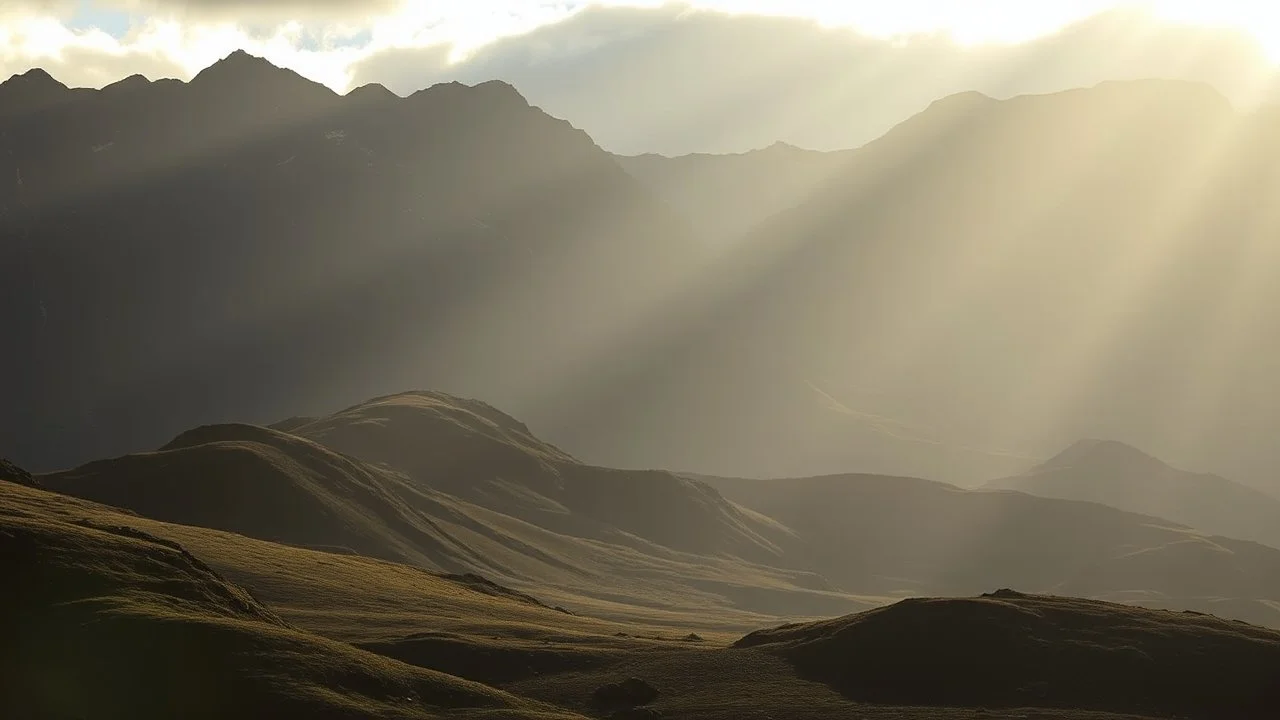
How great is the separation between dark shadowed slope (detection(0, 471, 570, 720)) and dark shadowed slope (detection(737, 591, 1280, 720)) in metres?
36.3

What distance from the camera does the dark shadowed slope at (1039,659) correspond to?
9662cm

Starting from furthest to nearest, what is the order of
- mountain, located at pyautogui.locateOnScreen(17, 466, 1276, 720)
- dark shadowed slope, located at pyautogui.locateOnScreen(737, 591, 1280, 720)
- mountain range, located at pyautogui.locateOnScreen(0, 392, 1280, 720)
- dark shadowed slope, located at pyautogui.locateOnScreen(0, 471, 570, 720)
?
1. dark shadowed slope, located at pyautogui.locateOnScreen(737, 591, 1280, 720)
2. mountain range, located at pyautogui.locateOnScreen(0, 392, 1280, 720)
3. mountain, located at pyautogui.locateOnScreen(17, 466, 1276, 720)
4. dark shadowed slope, located at pyautogui.locateOnScreen(0, 471, 570, 720)

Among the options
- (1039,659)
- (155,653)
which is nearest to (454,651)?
(155,653)

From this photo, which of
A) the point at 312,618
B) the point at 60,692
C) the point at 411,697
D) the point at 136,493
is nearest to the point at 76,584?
the point at 60,692

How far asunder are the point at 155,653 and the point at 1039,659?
69.9 meters

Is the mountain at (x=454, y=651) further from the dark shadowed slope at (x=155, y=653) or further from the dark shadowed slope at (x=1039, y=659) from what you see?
the dark shadowed slope at (x=1039, y=659)

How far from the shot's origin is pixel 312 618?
107875 millimetres

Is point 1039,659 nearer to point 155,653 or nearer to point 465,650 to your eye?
point 465,650

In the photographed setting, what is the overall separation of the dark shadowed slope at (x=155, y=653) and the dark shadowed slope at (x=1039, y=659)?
36285 mm

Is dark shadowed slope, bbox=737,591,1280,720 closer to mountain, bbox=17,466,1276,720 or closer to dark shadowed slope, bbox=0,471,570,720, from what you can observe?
mountain, bbox=17,466,1276,720

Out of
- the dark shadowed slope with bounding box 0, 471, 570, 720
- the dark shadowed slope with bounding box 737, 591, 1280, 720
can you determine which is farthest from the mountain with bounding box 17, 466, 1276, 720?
the dark shadowed slope with bounding box 737, 591, 1280, 720

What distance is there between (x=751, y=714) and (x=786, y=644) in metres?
22.3

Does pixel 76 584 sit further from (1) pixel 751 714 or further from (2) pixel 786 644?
(2) pixel 786 644

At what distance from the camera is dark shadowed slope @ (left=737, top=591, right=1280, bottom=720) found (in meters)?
96.6
